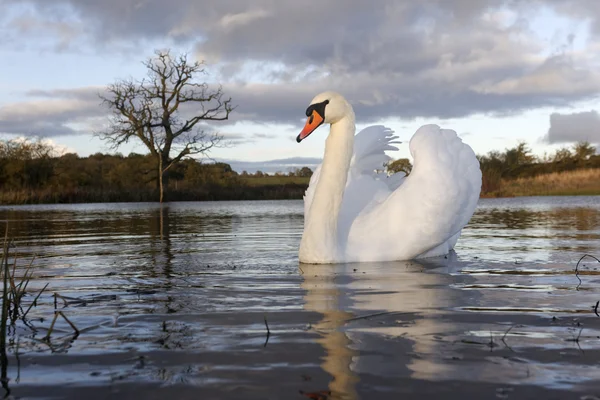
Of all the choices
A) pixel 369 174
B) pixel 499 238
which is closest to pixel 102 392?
pixel 369 174

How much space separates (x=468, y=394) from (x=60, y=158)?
146 ft

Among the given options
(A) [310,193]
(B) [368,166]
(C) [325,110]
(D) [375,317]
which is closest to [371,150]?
(B) [368,166]

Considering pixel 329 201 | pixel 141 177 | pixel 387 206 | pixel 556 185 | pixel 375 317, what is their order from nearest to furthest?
pixel 375 317 → pixel 329 201 → pixel 387 206 → pixel 556 185 → pixel 141 177

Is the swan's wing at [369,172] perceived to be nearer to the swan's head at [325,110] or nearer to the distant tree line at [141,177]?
the swan's head at [325,110]

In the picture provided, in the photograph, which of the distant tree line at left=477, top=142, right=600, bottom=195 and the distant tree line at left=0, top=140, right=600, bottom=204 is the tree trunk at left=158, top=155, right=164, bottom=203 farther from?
the distant tree line at left=477, top=142, right=600, bottom=195

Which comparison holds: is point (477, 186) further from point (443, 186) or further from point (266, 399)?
point (266, 399)

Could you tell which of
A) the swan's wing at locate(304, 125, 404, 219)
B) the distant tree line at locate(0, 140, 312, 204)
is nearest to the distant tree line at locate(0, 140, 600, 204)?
the distant tree line at locate(0, 140, 312, 204)

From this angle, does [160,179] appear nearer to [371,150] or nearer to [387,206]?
[371,150]

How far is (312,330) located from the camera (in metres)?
4.09

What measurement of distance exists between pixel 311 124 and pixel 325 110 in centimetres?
24

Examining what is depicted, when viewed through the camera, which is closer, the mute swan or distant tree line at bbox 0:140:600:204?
the mute swan

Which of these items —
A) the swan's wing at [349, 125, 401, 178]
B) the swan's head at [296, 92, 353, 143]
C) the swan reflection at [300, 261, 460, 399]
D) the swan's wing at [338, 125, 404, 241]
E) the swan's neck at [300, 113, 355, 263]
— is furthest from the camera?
the swan's wing at [349, 125, 401, 178]

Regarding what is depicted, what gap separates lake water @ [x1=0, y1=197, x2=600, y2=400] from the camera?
3.03 meters

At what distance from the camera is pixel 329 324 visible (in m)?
4.28
